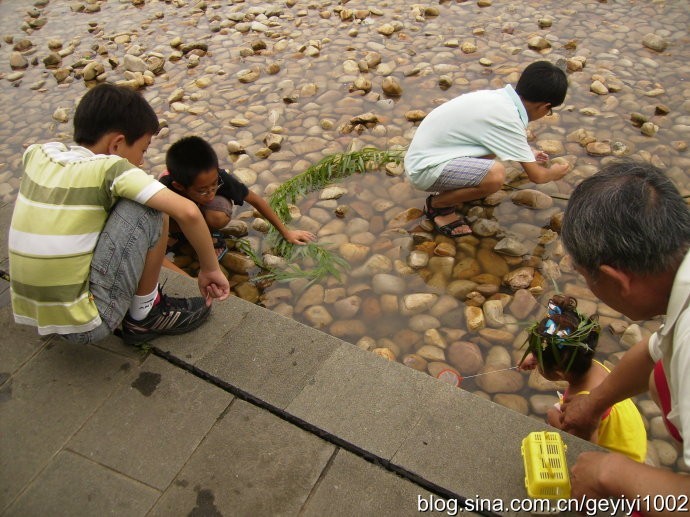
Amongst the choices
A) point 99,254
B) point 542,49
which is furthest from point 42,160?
point 542,49

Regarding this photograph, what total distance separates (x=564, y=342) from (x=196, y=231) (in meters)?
1.34

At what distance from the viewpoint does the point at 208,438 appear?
1872 millimetres

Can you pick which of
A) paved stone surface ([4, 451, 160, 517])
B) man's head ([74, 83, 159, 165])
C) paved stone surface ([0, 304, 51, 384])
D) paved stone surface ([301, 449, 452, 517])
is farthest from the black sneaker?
paved stone surface ([301, 449, 452, 517])

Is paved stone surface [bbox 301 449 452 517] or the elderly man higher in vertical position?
the elderly man

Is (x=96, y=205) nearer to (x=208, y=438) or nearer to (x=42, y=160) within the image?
(x=42, y=160)

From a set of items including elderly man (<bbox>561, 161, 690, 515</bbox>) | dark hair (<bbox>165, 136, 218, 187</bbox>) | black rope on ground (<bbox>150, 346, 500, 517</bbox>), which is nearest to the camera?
elderly man (<bbox>561, 161, 690, 515</bbox>)

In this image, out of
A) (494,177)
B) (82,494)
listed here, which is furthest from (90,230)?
(494,177)

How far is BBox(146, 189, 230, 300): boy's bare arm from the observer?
6.21 ft

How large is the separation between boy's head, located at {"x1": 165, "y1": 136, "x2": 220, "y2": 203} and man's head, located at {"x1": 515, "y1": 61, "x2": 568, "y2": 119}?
5.18 ft

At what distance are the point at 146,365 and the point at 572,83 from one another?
11.1ft

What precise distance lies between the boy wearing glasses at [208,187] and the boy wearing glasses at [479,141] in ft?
2.44

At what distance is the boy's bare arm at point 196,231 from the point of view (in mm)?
1892

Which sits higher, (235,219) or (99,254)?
(99,254)

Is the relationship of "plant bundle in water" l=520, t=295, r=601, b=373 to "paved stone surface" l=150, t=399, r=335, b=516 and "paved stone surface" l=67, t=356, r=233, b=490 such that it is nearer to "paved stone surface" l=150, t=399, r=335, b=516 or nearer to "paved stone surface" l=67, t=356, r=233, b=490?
"paved stone surface" l=150, t=399, r=335, b=516
